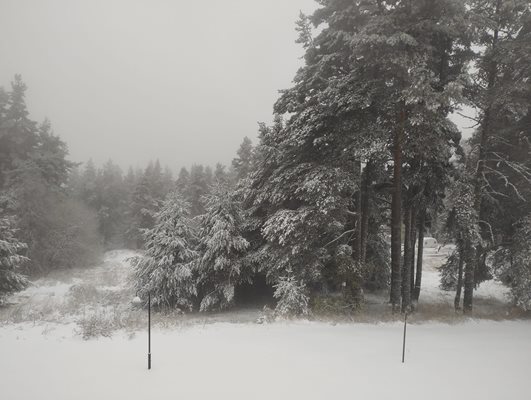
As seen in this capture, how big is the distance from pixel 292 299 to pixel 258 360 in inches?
198

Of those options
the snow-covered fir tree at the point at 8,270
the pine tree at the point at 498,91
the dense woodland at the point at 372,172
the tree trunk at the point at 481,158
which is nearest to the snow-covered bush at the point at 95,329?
the dense woodland at the point at 372,172

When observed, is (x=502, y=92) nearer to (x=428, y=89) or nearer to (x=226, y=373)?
(x=428, y=89)

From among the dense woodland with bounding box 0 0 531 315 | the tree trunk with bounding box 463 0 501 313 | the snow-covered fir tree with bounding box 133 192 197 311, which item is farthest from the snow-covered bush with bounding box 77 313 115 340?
the tree trunk with bounding box 463 0 501 313

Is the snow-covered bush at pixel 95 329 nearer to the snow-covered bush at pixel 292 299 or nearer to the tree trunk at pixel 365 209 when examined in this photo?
the snow-covered bush at pixel 292 299

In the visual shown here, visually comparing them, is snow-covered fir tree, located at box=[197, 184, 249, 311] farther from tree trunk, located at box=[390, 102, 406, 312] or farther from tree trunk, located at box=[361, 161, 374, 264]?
tree trunk, located at box=[390, 102, 406, 312]

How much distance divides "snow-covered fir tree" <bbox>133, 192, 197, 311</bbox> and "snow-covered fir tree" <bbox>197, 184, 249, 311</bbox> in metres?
0.75

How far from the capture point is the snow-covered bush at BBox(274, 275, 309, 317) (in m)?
12.1

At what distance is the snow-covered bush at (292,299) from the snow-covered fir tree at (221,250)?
3342 millimetres

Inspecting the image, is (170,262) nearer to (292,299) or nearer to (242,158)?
(292,299)

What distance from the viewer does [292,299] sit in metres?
12.4

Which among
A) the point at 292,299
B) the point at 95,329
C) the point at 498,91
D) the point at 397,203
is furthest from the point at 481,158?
the point at 95,329

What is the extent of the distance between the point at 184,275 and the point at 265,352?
859 cm

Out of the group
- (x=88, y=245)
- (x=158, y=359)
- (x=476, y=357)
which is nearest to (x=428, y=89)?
(x=476, y=357)

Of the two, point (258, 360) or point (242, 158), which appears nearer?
point (258, 360)
